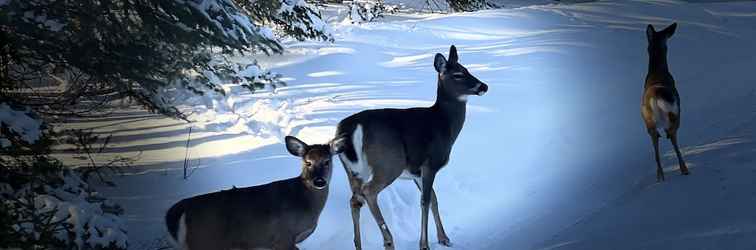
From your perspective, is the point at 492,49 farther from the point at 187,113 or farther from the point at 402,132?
the point at 402,132

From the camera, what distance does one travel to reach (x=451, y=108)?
708 centimetres

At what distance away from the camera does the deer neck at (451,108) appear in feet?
23.0

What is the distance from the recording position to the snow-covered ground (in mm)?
5984

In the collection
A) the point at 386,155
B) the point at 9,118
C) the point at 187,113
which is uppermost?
the point at 9,118

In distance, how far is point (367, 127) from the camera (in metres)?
6.20

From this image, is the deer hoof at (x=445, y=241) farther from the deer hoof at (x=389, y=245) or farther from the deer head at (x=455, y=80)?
the deer head at (x=455, y=80)

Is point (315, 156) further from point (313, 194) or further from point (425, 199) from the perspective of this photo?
point (425, 199)

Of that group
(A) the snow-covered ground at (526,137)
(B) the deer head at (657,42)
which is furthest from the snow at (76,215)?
(B) the deer head at (657,42)

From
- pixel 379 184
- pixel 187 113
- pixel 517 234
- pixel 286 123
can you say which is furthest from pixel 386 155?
pixel 187 113

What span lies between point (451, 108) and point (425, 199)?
962 millimetres

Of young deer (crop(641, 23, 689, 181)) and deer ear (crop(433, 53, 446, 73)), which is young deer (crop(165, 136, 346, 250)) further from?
young deer (crop(641, 23, 689, 181))

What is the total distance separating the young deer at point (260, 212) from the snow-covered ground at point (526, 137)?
4.53 feet

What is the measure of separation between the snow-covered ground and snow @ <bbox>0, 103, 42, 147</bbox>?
2.30 m

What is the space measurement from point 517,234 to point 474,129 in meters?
3.56
